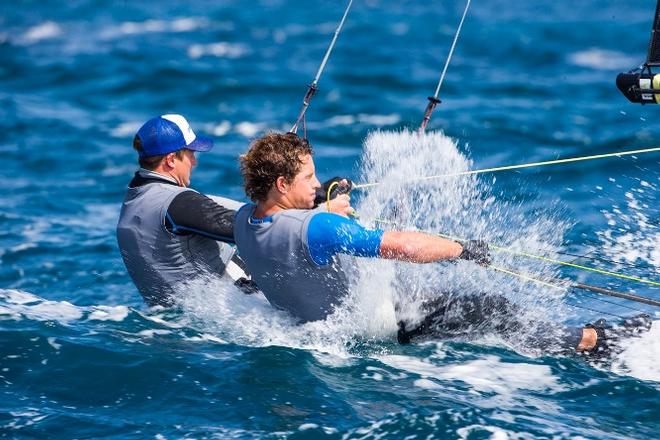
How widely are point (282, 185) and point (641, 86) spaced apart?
85.6 inches

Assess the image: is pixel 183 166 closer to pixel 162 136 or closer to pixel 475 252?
pixel 162 136

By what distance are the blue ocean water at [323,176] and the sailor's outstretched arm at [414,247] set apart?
670 mm

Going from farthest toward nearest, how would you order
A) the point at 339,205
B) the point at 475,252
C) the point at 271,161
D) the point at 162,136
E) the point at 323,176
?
1. the point at 323,176
2. the point at 162,136
3. the point at 339,205
4. the point at 475,252
5. the point at 271,161

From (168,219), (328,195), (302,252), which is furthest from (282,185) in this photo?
(168,219)

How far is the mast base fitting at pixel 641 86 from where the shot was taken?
5867mm

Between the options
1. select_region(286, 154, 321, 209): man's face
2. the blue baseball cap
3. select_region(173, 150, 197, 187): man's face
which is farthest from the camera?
select_region(173, 150, 197, 187): man's face

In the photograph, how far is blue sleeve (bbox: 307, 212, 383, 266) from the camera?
496 centimetres

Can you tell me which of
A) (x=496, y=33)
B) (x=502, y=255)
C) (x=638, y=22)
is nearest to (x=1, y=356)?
(x=502, y=255)

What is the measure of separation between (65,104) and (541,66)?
21.5 ft

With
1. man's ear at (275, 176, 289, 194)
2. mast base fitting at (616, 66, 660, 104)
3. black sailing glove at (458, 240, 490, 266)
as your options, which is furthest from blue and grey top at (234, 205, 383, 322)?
mast base fitting at (616, 66, 660, 104)

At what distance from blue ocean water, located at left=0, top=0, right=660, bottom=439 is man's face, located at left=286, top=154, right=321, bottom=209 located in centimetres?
62

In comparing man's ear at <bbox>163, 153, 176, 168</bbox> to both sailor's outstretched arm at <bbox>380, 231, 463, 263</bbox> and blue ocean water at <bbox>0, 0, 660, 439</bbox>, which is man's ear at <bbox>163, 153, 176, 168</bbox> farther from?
sailor's outstretched arm at <bbox>380, 231, 463, 263</bbox>

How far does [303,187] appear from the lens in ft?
17.2

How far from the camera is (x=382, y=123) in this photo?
1289 centimetres
